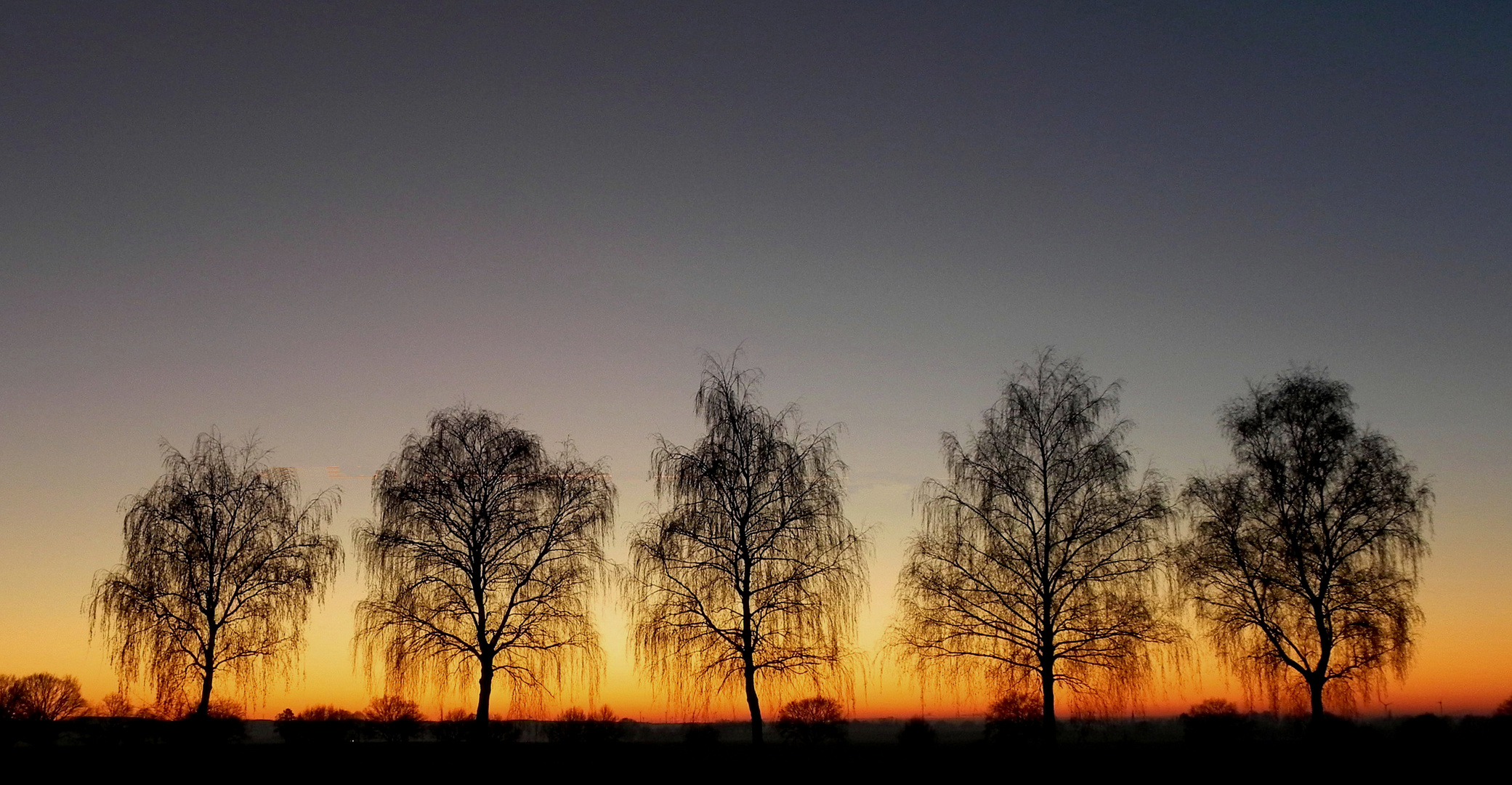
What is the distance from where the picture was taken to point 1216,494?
37.0 meters

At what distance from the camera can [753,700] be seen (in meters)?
31.8

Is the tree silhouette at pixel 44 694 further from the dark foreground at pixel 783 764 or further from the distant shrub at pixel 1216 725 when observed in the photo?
the distant shrub at pixel 1216 725

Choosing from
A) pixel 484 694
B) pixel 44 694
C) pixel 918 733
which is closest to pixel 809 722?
pixel 918 733

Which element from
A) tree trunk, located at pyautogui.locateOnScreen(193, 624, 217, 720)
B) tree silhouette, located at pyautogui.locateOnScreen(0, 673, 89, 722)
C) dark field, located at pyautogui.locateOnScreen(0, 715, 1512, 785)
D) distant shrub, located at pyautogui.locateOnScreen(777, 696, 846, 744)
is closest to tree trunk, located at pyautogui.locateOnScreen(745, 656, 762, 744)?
dark field, located at pyautogui.locateOnScreen(0, 715, 1512, 785)

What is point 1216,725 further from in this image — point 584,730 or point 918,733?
point 584,730

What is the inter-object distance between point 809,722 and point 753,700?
653 inches

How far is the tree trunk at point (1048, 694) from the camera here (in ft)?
103

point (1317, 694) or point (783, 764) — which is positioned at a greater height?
point (1317, 694)

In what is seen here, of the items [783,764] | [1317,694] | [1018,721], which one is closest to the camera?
[783,764]

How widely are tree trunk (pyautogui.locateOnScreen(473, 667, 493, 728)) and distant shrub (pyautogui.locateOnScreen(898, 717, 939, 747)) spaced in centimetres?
1507

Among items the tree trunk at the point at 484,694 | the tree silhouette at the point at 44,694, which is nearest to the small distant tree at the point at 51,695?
the tree silhouette at the point at 44,694

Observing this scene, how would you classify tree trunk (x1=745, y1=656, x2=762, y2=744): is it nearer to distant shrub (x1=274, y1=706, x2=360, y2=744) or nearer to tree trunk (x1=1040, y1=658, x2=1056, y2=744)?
tree trunk (x1=1040, y1=658, x2=1056, y2=744)

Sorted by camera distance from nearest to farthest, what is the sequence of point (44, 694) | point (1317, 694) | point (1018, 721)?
1. point (1317, 694)
2. point (1018, 721)
3. point (44, 694)

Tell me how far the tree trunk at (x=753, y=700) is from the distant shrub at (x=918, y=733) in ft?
29.9
